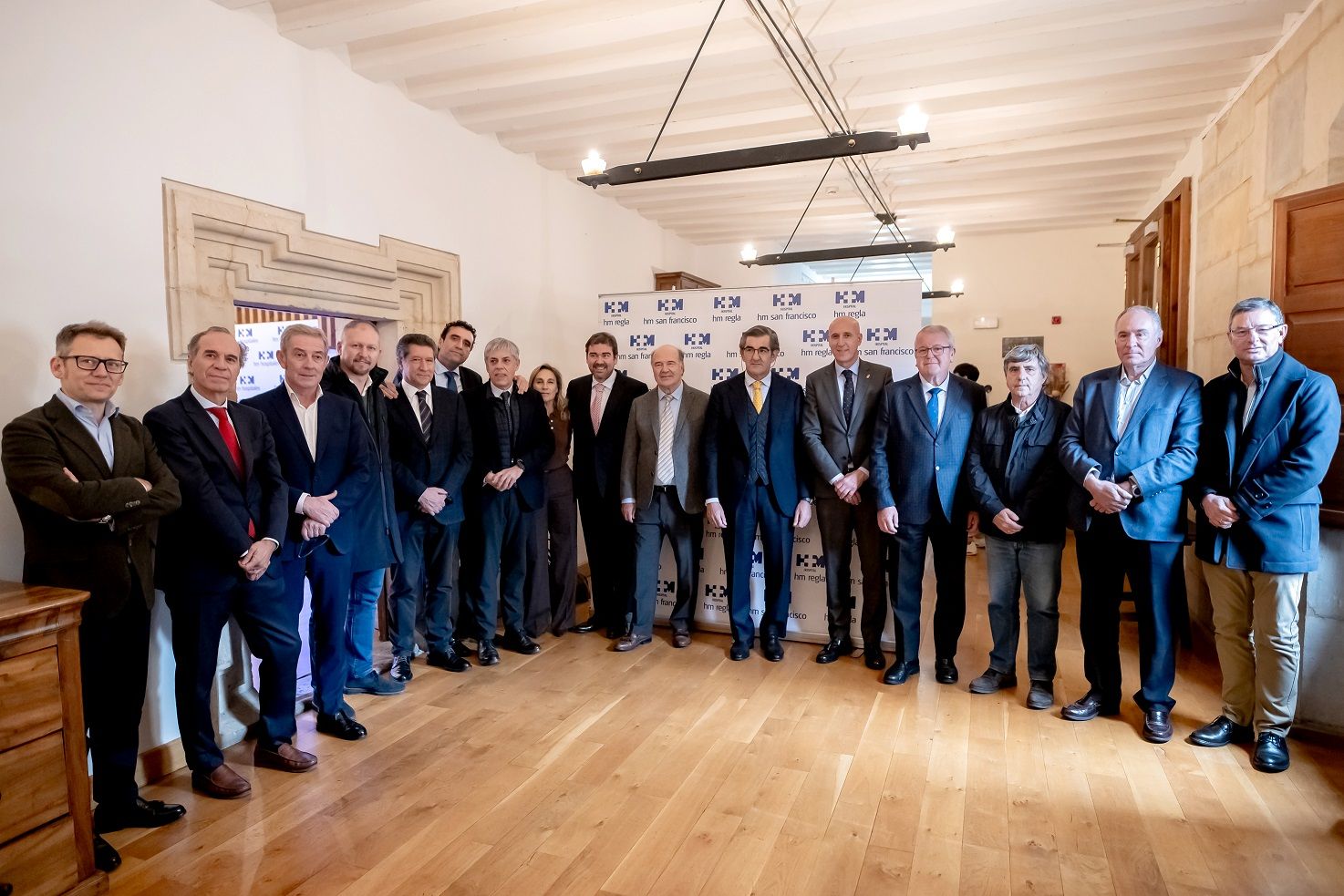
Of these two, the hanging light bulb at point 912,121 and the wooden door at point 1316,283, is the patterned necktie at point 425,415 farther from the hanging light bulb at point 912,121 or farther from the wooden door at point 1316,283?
the wooden door at point 1316,283

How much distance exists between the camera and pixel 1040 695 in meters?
3.61

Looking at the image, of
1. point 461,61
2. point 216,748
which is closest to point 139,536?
point 216,748

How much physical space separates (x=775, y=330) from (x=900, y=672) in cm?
206

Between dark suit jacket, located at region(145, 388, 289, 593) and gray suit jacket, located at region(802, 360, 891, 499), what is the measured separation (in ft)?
8.43

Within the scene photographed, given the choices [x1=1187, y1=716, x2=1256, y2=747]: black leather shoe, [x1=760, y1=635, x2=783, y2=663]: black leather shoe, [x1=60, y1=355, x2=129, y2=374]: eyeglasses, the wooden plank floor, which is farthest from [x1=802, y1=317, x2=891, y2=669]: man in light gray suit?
[x1=60, y1=355, x2=129, y2=374]: eyeglasses

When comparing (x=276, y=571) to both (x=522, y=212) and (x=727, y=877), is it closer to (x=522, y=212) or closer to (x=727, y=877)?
(x=727, y=877)

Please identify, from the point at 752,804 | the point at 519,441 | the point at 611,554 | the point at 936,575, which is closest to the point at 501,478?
the point at 519,441

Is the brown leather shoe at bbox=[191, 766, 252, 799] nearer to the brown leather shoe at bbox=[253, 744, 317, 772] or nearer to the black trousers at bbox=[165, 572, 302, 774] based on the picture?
the black trousers at bbox=[165, 572, 302, 774]

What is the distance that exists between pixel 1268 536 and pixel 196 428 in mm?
4006

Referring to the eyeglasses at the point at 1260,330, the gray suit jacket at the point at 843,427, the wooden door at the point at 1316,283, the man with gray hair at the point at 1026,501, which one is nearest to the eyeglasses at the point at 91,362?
the gray suit jacket at the point at 843,427

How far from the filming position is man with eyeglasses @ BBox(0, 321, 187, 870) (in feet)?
7.68

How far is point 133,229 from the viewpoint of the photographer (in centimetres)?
305

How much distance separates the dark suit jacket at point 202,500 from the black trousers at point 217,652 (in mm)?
74

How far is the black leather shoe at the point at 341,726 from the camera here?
334 cm
